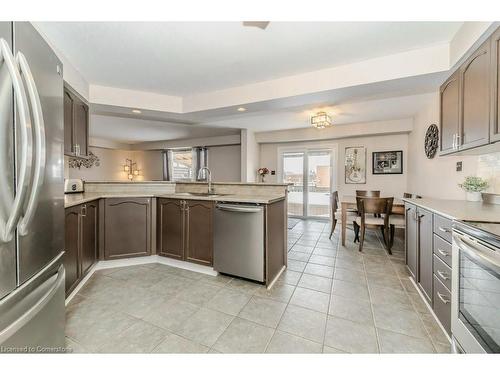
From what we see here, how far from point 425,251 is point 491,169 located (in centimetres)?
105

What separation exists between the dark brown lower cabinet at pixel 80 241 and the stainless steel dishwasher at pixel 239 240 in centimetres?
131

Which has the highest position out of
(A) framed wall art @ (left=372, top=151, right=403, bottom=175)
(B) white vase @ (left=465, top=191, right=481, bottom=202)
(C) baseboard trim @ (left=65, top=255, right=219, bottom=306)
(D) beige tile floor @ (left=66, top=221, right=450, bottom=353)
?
(A) framed wall art @ (left=372, top=151, right=403, bottom=175)

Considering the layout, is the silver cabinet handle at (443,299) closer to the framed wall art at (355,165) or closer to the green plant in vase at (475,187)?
the green plant in vase at (475,187)

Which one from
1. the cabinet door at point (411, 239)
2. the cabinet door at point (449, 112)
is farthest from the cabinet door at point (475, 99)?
the cabinet door at point (411, 239)

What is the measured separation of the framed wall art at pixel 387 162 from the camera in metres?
4.70

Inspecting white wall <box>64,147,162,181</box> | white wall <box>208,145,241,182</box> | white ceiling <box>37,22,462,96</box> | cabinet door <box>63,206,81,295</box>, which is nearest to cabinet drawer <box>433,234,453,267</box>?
white ceiling <box>37,22,462,96</box>

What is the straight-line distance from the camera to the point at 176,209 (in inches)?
102

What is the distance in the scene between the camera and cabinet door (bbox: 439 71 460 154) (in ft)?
6.14

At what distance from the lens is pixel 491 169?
195 cm

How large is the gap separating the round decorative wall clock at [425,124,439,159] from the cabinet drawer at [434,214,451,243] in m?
2.10

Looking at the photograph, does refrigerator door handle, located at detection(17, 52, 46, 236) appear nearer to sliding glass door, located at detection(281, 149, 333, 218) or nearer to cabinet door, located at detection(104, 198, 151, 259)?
cabinet door, located at detection(104, 198, 151, 259)
